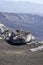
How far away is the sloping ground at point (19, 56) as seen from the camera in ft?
70.2

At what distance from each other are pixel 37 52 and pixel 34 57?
6.62 ft

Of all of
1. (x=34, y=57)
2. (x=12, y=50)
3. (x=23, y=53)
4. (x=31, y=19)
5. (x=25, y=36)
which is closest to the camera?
(x=34, y=57)

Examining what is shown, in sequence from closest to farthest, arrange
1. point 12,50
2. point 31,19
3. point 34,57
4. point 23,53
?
point 34,57
point 23,53
point 12,50
point 31,19

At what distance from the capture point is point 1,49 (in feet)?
88.2

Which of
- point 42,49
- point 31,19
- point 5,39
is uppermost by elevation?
point 42,49

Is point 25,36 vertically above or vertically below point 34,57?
below

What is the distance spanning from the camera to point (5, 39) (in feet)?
106

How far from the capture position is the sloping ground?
21391 mm

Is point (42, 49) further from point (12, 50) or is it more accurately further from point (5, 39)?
point (5, 39)

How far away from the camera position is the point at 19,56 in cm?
2344

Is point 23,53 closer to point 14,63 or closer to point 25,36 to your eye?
point 14,63

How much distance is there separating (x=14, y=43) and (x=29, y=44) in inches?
61.9

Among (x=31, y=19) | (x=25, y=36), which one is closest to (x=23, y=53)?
(x=25, y=36)

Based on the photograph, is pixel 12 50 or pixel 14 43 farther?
pixel 14 43
